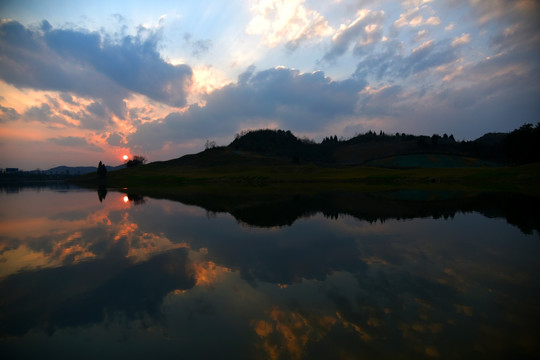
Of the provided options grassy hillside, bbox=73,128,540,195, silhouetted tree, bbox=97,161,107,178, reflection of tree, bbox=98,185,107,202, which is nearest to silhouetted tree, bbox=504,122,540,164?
grassy hillside, bbox=73,128,540,195

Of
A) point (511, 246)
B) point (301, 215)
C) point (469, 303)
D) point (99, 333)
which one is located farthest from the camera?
point (301, 215)

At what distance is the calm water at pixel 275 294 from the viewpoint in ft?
25.2

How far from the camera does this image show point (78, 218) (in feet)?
99.5

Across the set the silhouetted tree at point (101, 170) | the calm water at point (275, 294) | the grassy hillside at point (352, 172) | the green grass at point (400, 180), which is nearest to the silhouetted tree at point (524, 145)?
the grassy hillside at point (352, 172)

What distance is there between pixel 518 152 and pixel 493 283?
12337 centimetres

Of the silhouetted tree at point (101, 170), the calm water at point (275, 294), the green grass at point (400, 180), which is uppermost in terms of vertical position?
the silhouetted tree at point (101, 170)

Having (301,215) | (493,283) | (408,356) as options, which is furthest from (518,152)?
(408,356)

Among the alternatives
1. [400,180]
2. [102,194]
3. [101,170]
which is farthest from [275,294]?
[101,170]

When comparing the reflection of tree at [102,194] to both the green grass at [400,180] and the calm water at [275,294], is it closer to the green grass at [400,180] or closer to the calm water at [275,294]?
the green grass at [400,180]

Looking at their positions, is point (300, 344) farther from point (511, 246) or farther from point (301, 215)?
point (301, 215)

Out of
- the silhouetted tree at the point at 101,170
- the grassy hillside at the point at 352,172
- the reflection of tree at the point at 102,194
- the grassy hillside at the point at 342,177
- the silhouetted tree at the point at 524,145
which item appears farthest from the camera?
the silhouetted tree at the point at 101,170

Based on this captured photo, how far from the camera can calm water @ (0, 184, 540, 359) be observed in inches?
Answer: 302

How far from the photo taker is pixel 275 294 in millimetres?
10703

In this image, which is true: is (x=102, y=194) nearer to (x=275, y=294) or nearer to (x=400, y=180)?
(x=275, y=294)
